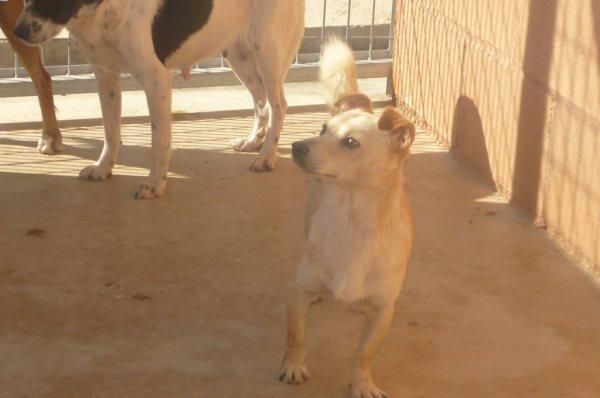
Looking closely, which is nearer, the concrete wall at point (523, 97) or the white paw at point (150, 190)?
the concrete wall at point (523, 97)

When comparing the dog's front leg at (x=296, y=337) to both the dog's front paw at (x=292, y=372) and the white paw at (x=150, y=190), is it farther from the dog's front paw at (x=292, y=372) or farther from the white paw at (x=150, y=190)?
the white paw at (x=150, y=190)

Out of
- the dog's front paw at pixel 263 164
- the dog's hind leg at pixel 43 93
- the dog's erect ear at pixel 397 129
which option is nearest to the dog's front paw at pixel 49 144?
the dog's hind leg at pixel 43 93

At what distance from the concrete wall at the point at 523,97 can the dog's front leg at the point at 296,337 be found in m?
1.76

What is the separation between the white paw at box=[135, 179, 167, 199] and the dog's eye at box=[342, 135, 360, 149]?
237 cm

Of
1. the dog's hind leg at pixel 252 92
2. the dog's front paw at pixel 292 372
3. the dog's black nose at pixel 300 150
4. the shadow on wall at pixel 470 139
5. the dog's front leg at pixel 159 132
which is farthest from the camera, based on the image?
the dog's hind leg at pixel 252 92

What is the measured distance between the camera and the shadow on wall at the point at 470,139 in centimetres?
622

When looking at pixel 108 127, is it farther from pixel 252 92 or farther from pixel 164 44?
pixel 252 92

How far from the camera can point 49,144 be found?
6469mm

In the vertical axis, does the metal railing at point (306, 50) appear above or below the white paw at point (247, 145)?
above

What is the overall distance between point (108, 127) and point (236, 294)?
5.82 feet

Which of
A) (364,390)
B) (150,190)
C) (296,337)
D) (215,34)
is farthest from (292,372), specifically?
(215,34)

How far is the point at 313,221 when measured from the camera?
3.76 metres

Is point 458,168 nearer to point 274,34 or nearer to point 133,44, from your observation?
point 274,34

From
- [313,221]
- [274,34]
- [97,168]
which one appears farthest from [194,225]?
[313,221]
